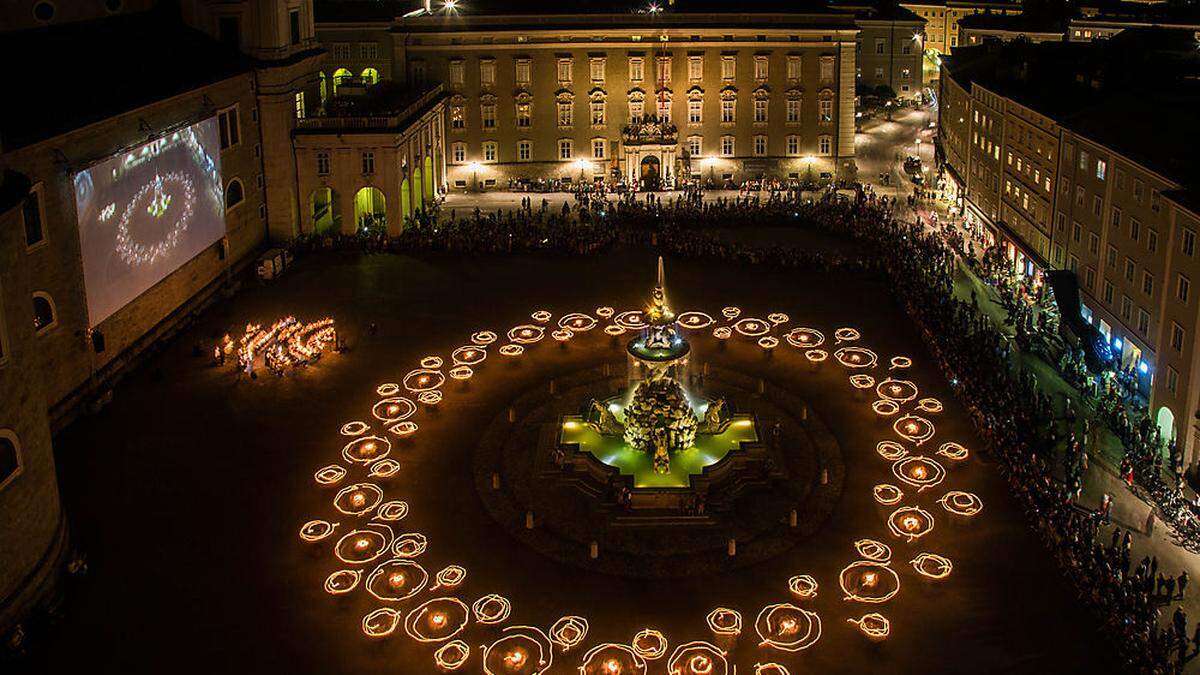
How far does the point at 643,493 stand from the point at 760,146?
63.5 meters

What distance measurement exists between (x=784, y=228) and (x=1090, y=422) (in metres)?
35.7

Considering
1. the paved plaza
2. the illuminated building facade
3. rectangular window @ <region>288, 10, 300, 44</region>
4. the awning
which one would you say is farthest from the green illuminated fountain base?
the illuminated building facade

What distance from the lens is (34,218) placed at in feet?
168

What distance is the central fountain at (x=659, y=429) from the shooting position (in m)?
47.8

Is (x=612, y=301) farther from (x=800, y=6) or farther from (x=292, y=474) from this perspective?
(x=800, y=6)

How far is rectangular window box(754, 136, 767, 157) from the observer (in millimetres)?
103250

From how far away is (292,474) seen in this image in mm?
47938

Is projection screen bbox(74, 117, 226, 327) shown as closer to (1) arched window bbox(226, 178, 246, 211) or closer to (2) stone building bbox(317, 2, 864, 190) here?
(1) arched window bbox(226, 178, 246, 211)

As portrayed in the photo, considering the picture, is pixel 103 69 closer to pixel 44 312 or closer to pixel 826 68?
pixel 44 312

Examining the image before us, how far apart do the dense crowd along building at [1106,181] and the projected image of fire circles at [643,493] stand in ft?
36.0

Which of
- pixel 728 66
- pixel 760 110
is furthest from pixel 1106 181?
pixel 728 66

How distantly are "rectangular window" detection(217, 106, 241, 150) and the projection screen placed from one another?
5.74ft

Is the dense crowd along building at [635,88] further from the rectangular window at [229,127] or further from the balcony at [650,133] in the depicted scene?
the rectangular window at [229,127]

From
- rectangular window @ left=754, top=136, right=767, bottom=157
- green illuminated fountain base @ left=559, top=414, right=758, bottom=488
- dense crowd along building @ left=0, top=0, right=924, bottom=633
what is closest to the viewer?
green illuminated fountain base @ left=559, top=414, right=758, bottom=488
